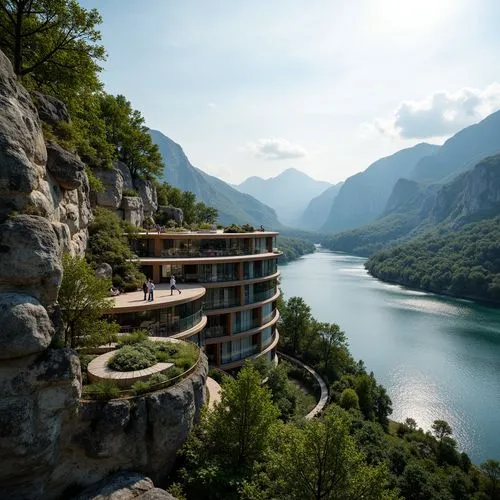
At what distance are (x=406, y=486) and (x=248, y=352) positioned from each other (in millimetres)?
15392

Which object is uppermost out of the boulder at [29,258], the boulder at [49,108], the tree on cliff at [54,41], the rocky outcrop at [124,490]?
the tree on cliff at [54,41]

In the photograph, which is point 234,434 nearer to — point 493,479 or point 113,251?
point 113,251

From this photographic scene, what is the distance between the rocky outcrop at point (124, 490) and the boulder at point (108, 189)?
23.1 m

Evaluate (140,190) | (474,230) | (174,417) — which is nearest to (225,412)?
(174,417)

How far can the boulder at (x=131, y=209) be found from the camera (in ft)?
113

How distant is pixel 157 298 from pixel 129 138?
24183mm

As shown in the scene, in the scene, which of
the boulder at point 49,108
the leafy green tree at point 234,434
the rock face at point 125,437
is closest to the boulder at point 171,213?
the boulder at point 49,108

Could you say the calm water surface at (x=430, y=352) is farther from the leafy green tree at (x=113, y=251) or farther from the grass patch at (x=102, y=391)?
the grass patch at (x=102, y=391)

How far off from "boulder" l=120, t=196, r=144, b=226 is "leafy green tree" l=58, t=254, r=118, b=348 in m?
18.3

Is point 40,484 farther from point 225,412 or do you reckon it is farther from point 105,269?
point 105,269

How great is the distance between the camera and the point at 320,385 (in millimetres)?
37781

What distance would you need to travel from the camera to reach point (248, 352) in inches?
1348

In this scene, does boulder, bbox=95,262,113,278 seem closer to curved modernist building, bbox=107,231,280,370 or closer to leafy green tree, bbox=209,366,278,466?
curved modernist building, bbox=107,231,280,370

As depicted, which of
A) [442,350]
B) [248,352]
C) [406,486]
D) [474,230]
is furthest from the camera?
[474,230]
